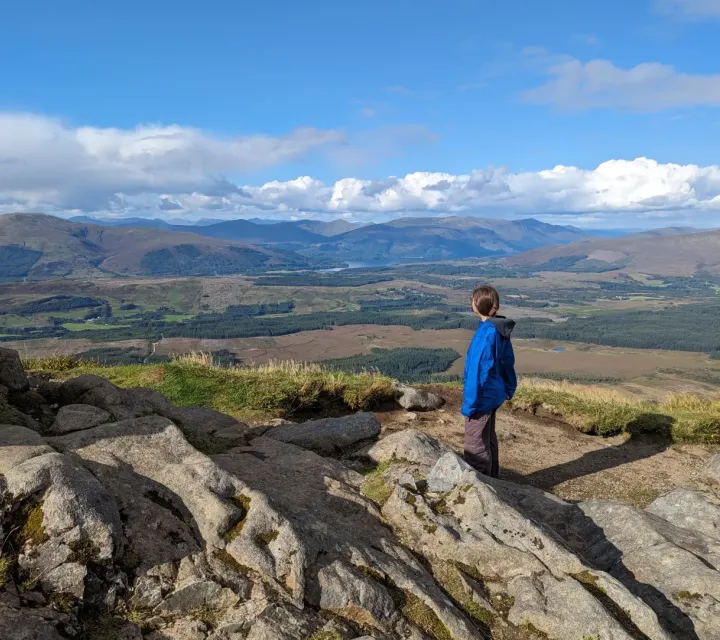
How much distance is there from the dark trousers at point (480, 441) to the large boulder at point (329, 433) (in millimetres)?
2631

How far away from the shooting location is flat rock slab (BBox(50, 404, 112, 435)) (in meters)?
8.15

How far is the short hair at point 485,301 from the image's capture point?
9.29 meters

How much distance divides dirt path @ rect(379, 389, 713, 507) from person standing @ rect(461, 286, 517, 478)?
257 cm

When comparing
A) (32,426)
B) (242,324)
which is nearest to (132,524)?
(32,426)

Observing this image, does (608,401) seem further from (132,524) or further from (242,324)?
(242,324)

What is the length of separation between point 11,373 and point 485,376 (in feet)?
28.6

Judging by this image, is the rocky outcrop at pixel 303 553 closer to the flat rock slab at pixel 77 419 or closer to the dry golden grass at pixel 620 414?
the flat rock slab at pixel 77 419

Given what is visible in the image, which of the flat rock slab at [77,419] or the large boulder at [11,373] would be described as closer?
the flat rock slab at [77,419]

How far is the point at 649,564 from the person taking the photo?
6.81m

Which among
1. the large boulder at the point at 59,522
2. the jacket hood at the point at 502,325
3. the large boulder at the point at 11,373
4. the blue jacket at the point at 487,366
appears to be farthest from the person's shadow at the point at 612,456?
the large boulder at the point at 11,373

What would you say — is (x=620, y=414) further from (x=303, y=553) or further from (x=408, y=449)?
(x=303, y=553)

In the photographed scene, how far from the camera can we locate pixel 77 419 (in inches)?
329

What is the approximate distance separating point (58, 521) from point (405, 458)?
612cm

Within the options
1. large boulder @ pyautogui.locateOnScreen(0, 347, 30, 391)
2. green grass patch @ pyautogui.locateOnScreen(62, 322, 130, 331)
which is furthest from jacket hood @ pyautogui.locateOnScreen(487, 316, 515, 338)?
green grass patch @ pyautogui.locateOnScreen(62, 322, 130, 331)
